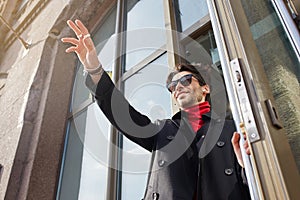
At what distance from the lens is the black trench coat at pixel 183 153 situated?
3.76ft

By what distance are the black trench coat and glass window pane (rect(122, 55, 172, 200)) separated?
53 centimetres

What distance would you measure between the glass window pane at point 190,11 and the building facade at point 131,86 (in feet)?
0.04

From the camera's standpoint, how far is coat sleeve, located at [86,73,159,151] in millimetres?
1517

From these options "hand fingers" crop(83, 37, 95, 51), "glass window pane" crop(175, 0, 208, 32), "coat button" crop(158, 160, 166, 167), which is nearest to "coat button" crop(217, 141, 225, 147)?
"coat button" crop(158, 160, 166, 167)

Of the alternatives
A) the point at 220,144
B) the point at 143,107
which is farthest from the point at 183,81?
the point at 143,107

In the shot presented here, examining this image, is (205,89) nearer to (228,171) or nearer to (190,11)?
(228,171)

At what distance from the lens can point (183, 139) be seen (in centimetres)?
136

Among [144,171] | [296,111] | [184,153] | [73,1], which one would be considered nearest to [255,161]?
[296,111]

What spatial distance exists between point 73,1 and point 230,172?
325 centimetres

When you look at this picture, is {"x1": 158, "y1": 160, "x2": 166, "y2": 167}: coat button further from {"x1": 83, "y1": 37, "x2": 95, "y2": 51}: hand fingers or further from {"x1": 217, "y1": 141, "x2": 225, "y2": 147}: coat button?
{"x1": 83, "y1": 37, "x2": 95, "y2": 51}: hand fingers

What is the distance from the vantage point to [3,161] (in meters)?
2.87

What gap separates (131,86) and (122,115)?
1.04m

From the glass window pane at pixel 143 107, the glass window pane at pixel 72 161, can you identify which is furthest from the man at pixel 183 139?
the glass window pane at pixel 72 161

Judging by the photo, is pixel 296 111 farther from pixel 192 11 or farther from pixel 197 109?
pixel 192 11
